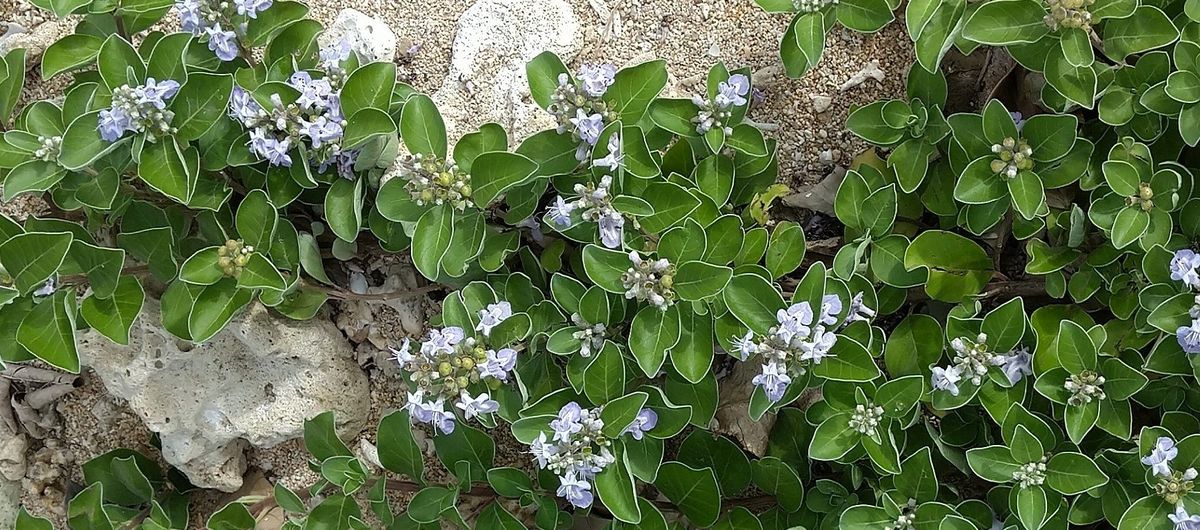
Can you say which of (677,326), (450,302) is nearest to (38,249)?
(450,302)

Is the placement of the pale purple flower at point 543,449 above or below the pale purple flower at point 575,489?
above

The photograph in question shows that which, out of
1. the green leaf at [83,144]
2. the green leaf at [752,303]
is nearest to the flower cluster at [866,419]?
the green leaf at [752,303]

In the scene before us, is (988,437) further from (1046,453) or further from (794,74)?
(794,74)

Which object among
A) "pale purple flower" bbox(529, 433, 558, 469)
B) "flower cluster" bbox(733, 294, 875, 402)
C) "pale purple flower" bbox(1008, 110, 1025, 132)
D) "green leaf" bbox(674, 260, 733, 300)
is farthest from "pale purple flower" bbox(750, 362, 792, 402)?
"pale purple flower" bbox(1008, 110, 1025, 132)

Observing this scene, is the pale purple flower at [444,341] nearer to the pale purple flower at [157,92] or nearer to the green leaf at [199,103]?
the green leaf at [199,103]

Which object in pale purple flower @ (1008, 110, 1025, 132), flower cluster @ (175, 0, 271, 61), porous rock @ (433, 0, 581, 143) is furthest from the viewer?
porous rock @ (433, 0, 581, 143)

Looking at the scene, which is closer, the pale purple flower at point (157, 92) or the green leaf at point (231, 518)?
the pale purple flower at point (157, 92)

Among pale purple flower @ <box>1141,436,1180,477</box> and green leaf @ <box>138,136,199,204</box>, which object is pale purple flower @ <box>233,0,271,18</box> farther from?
pale purple flower @ <box>1141,436,1180,477</box>
